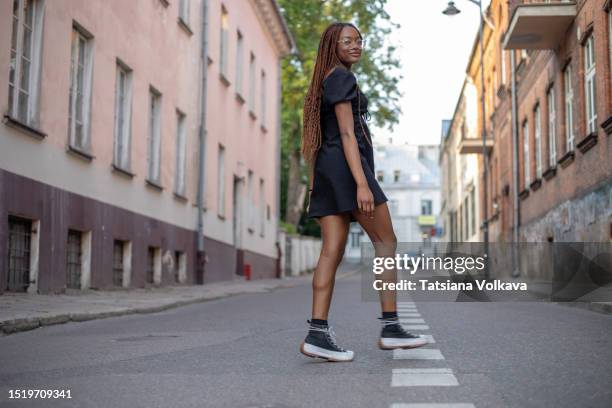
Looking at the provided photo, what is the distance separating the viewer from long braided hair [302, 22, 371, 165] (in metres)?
5.93

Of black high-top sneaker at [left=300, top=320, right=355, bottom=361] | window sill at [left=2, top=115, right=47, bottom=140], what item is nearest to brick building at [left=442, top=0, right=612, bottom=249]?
window sill at [left=2, top=115, right=47, bottom=140]

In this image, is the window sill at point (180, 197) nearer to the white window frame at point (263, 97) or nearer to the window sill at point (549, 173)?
the window sill at point (549, 173)

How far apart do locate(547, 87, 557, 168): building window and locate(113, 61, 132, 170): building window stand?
10.2 m

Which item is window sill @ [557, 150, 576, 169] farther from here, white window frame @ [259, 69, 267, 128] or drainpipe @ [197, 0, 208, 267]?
white window frame @ [259, 69, 267, 128]

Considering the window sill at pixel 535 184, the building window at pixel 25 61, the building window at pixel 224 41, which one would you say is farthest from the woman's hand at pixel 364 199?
the building window at pixel 224 41

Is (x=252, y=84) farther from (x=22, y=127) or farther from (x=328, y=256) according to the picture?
(x=328, y=256)

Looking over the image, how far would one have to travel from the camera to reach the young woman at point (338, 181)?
573cm

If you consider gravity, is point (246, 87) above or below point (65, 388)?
above

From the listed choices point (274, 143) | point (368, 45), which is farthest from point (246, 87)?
point (368, 45)

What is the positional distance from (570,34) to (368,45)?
19.8m

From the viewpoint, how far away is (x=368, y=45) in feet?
126

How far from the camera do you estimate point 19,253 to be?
38.7ft

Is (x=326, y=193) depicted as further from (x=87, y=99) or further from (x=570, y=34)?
(x=570, y=34)

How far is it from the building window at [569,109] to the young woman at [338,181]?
14.1 metres
